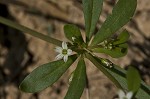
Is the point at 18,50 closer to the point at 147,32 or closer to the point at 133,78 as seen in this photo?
the point at 147,32

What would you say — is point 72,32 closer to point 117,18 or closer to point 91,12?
point 91,12

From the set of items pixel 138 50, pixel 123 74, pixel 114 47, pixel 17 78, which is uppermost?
pixel 114 47

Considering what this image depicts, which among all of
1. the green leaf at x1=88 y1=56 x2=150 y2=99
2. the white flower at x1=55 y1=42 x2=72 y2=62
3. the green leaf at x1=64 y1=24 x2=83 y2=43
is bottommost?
the green leaf at x1=88 y1=56 x2=150 y2=99

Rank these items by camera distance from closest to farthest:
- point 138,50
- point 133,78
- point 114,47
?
point 133,78 → point 114,47 → point 138,50

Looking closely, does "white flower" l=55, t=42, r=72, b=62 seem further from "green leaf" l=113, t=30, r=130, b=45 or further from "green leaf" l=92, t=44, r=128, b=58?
"green leaf" l=113, t=30, r=130, b=45

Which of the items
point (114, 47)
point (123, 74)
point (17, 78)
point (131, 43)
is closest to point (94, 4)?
point (114, 47)

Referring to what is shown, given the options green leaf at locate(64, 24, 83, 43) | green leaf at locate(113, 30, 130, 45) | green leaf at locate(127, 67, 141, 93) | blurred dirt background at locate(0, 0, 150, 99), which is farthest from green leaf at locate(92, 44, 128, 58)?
blurred dirt background at locate(0, 0, 150, 99)
